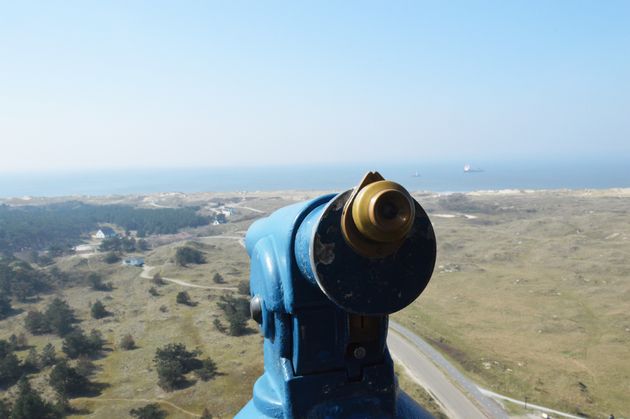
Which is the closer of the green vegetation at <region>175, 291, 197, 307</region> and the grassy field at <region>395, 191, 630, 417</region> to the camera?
the grassy field at <region>395, 191, 630, 417</region>

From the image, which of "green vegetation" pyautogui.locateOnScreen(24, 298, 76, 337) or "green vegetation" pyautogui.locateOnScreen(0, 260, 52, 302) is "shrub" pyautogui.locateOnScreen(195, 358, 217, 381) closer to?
"green vegetation" pyautogui.locateOnScreen(24, 298, 76, 337)

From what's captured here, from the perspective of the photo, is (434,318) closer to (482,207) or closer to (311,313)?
(311,313)

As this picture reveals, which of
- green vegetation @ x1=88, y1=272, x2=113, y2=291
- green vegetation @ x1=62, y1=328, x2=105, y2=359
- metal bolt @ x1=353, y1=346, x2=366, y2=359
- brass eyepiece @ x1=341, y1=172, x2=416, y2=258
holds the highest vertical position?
brass eyepiece @ x1=341, y1=172, x2=416, y2=258

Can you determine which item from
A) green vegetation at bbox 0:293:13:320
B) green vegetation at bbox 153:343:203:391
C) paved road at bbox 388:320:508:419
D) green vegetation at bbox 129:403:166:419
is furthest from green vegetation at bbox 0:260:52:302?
paved road at bbox 388:320:508:419

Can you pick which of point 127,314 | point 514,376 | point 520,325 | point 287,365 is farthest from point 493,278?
point 287,365

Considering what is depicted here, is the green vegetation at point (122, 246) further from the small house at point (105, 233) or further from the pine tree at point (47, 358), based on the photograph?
the pine tree at point (47, 358)

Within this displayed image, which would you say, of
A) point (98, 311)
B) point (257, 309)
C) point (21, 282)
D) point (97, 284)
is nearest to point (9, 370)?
point (98, 311)
